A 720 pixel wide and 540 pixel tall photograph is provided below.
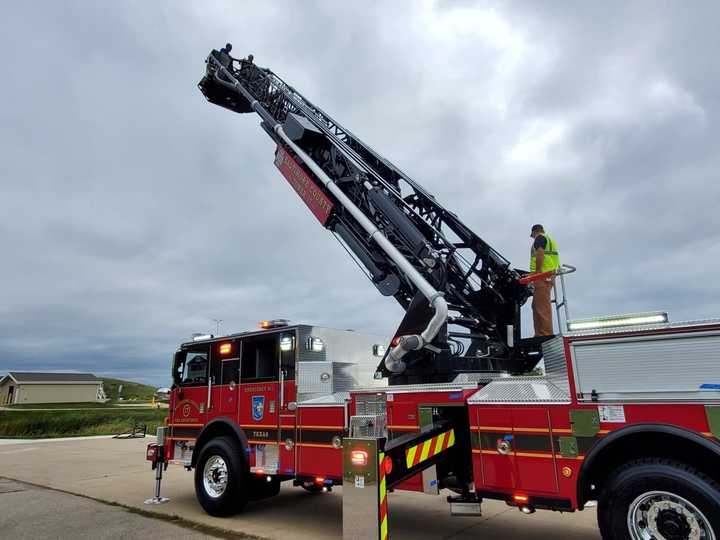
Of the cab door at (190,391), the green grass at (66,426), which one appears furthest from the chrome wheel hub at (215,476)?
the green grass at (66,426)

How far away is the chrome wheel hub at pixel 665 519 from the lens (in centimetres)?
368

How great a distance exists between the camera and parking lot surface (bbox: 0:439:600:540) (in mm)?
6352

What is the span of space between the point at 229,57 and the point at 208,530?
30.8 feet

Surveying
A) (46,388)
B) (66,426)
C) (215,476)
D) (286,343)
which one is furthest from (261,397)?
(46,388)

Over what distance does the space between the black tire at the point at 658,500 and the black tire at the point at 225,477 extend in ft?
15.8

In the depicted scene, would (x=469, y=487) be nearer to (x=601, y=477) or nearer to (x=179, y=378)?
(x=601, y=477)

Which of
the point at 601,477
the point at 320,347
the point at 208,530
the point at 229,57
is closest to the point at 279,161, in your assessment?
the point at 229,57

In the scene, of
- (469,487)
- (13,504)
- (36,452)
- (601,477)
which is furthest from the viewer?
(36,452)

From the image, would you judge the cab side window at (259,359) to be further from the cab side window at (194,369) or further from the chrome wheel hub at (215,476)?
the chrome wheel hub at (215,476)

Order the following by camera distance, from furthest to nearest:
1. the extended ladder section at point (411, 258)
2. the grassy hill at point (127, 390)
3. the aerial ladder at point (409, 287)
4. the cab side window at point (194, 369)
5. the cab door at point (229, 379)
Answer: the grassy hill at point (127, 390) < the cab side window at point (194, 369) < the cab door at point (229, 379) < the extended ladder section at point (411, 258) < the aerial ladder at point (409, 287)

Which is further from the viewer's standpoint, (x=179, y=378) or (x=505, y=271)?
(x=179, y=378)

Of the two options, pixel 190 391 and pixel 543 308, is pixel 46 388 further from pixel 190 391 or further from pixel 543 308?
pixel 543 308

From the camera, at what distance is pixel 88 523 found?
22.8 ft

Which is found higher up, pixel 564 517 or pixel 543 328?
pixel 543 328
